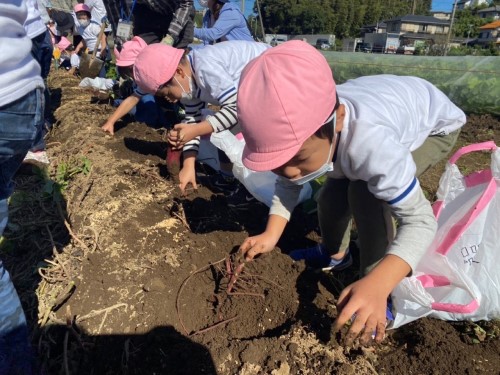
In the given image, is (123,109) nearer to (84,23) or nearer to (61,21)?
(84,23)

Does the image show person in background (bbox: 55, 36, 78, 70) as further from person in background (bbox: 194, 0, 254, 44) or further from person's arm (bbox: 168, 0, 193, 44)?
person's arm (bbox: 168, 0, 193, 44)

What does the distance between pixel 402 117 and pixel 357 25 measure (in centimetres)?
8103

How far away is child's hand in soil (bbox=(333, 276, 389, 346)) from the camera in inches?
46.8

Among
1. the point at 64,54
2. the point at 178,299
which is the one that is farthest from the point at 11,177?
the point at 64,54

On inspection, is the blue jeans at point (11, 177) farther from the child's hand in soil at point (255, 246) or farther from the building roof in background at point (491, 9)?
the building roof in background at point (491, 9)

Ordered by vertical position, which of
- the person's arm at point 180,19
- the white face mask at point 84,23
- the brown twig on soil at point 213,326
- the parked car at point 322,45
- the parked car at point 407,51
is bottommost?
the parked car at point 407,51

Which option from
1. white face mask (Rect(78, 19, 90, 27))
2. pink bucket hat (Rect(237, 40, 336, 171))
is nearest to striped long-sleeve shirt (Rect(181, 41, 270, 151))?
pink bucket hat (Rect(237, 40, 336, 171))

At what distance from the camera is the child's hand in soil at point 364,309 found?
3.90 feet

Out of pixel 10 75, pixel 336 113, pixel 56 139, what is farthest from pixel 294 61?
pixel 56 139

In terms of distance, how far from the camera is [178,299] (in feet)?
6.17

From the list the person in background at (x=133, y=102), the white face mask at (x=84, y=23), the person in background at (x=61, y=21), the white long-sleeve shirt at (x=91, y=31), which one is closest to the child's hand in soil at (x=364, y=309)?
the person in background at (x=133, y=102)

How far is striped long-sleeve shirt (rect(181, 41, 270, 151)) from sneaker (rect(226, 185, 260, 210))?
50 centimetres

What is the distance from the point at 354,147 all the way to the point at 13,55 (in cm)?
110

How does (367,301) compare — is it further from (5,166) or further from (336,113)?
(5,166)
